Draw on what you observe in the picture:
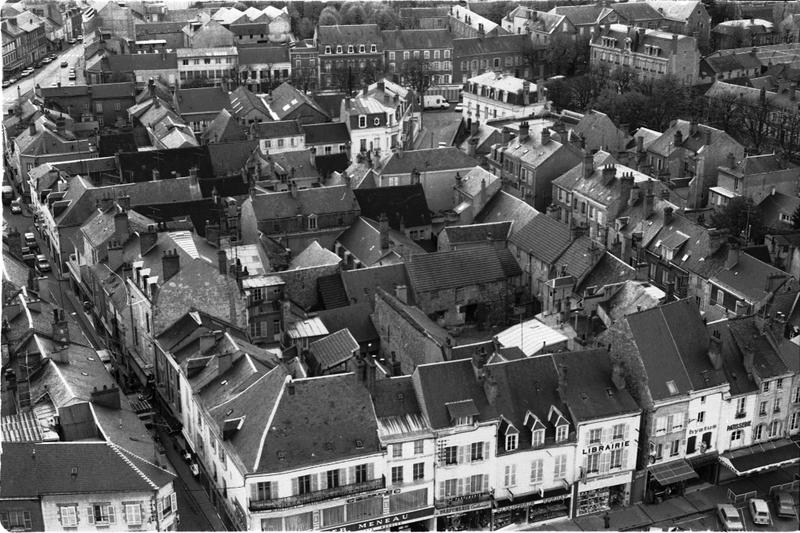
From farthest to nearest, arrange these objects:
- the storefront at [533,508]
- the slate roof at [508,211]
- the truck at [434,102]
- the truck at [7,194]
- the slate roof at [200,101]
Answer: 1. the truck at [434,102]
2. the slate roof at [200,101]
3. the truck at [7,194]
4. the slate roof at [508,211]
5. the storefront at [533,508]

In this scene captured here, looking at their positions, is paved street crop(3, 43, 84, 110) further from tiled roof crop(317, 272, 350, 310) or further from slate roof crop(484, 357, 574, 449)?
slate roof crop(484, 357, 574, 449)

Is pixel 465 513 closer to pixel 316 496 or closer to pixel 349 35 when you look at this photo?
pixel 316 496

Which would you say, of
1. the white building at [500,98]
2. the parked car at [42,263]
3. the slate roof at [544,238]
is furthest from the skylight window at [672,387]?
the white building at [500,98]

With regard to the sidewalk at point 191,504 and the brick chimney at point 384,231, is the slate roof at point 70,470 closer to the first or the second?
the sidewalk at point 191,504

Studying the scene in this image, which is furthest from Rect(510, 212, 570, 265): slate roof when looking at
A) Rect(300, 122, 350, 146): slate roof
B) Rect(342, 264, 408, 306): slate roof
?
Rect(300, 122, 350, 146): slate roof

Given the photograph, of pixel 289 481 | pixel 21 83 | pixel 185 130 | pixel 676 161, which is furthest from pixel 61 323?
pixel 21 83

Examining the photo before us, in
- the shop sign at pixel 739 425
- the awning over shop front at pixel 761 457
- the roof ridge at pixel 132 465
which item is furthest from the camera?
the shop sign at pixel 739 425

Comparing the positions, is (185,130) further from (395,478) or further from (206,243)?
(395,478)
